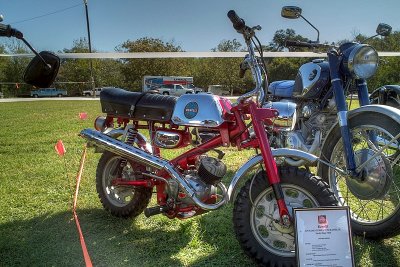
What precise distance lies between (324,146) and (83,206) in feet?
8.26

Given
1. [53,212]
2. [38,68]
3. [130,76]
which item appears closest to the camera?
[38,68]

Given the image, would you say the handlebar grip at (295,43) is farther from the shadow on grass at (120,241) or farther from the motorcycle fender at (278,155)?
the shadow on grass at (120,241)

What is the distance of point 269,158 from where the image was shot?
8.71 ft

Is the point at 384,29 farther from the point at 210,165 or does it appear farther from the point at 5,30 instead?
the point at 5,30

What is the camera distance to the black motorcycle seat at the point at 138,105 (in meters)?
3.22

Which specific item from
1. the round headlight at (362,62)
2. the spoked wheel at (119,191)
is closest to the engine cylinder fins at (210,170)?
the spoked wheel at (119,191)

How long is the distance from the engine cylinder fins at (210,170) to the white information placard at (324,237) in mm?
762

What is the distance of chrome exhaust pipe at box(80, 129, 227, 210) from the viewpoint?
2916mm

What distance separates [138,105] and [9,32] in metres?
1.58

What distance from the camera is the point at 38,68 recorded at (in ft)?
6.03

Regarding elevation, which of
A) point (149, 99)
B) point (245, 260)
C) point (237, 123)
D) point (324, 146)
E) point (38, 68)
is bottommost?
point (245, 260)

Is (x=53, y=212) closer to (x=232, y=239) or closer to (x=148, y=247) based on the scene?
(x=148, y=247)

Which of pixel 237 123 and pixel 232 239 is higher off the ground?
pixel 237 123

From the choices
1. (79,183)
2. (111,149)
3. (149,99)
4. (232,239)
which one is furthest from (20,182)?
(232,239)
